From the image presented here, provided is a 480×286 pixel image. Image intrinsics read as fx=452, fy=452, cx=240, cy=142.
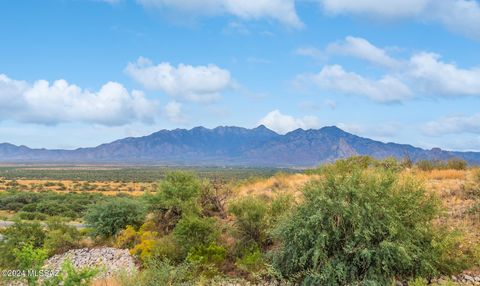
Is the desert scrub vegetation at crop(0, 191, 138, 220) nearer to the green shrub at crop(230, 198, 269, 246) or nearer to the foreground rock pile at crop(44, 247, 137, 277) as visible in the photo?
the foreground rock pile at crop(44, 247, 137, 277)

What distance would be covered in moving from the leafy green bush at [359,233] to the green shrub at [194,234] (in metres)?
4.81

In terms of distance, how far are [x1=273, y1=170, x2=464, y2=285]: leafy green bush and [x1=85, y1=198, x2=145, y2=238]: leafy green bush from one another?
1272cm

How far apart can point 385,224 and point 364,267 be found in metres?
1.50

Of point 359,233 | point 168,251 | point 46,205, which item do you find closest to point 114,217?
point 168,251

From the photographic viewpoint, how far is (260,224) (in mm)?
18641

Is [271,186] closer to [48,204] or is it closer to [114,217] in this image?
[114,217]

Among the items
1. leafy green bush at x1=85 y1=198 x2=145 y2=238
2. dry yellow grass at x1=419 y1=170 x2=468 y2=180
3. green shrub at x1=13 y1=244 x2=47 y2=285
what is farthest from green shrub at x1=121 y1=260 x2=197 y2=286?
dry yellow grass at x1=419 y1=170 x2=468 y2=180

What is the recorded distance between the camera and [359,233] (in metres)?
13.5

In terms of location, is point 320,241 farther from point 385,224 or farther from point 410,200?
point 410,200

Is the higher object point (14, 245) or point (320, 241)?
point (320, 241)

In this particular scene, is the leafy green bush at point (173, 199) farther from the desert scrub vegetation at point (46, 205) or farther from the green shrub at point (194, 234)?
the desert scrub vegetation at point (46, 205)

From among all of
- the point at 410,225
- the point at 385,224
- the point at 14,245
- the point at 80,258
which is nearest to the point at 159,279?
the point at 385,224

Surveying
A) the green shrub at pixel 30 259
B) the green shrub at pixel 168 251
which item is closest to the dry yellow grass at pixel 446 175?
the green shrub at pixel 168 251

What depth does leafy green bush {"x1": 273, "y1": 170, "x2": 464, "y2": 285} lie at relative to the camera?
13328 millimetres
